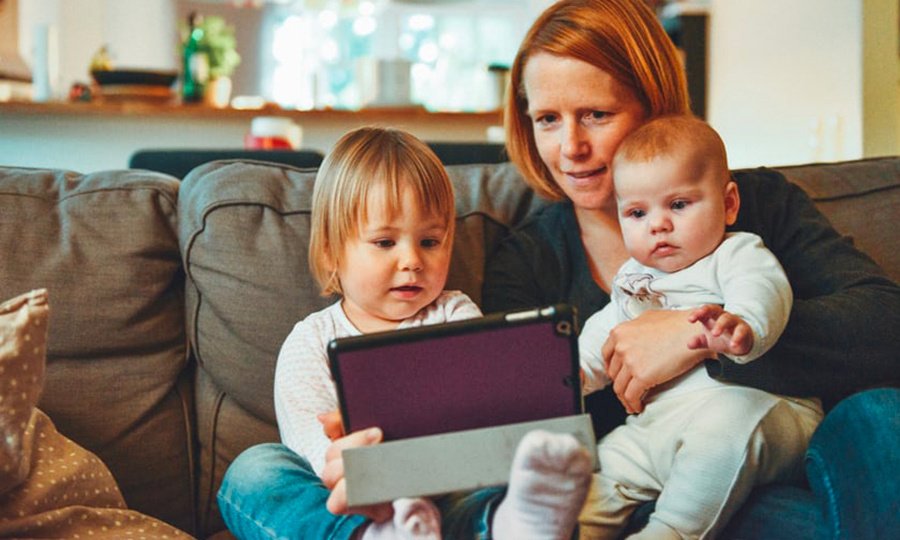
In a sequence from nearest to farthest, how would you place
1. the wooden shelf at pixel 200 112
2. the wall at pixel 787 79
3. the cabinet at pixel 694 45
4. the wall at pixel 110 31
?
the wall at pixel 787 79
the wooden shelf at pixel 200 112
the cabinet at pixel 694 45
the wall at pixel 110 31

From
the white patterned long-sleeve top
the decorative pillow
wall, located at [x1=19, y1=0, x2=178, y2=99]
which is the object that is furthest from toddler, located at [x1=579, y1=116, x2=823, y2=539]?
wall, located at [x1=19, y1=0, x2=178, y2=99]

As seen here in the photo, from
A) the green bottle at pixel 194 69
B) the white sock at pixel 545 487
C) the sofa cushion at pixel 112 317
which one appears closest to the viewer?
the white sock at pixel 545 487

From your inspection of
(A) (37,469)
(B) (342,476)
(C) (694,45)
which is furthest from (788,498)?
(C) (694,45)

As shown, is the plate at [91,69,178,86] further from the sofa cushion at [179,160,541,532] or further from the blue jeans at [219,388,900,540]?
the blue jeans at [219,388,900,540]

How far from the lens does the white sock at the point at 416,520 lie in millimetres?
1025

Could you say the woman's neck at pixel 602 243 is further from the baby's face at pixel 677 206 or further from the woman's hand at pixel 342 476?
the woman's hand at pixel 342 476

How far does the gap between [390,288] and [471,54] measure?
18.8ft

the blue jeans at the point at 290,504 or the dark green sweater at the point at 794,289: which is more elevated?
the dark green sweater at the point at 794,289

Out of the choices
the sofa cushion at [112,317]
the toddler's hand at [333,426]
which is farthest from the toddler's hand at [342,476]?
the sofa cushion at [112,317]

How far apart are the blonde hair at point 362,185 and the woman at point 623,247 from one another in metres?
0.24

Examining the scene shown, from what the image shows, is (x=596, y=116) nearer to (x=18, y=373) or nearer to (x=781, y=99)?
(x=18, y=373)

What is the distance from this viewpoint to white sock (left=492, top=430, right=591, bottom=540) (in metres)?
0.92

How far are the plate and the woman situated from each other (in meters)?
2.76

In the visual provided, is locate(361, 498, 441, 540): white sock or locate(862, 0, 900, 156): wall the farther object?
locate(862, 0, 900, 156): wall
